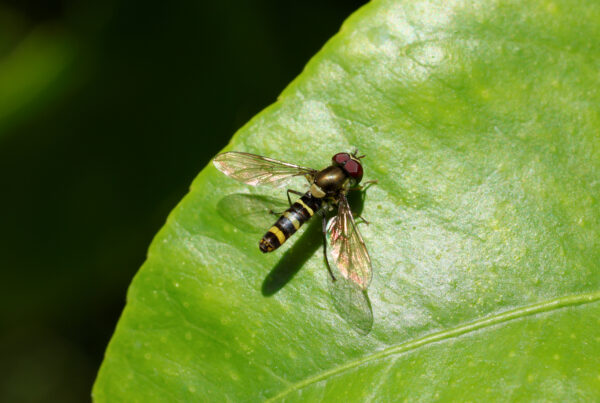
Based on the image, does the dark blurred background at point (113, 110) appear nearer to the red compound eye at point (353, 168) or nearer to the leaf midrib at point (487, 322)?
the red compound eye at point (353, 168)

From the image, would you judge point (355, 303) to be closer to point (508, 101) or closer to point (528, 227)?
point (528, 227)

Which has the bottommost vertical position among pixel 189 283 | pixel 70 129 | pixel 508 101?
pixel 508 101

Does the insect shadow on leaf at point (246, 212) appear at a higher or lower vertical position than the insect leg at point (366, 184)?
higher

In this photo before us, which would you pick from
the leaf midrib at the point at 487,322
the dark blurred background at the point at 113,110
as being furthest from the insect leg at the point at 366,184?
the dark blurred background at the point at 113,110

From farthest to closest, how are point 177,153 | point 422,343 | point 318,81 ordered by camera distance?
point 177,153 < point 318,81 < point 422,343

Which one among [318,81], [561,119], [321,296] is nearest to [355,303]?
[321,296]

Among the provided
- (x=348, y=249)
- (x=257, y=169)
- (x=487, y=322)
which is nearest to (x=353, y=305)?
(x=348, y=249)

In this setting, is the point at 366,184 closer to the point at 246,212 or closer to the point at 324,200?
the point at 324,200
